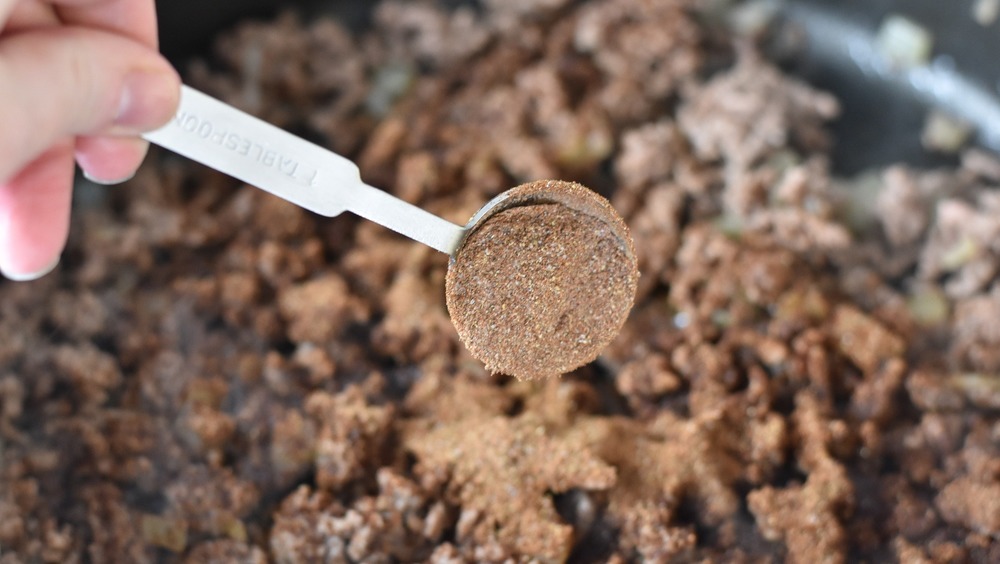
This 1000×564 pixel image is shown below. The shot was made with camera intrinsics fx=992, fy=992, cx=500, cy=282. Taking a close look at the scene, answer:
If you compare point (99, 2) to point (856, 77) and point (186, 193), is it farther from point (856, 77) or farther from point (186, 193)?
point (856, 77)

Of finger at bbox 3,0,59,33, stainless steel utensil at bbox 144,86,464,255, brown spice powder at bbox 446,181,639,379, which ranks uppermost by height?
finger at bbox 3,0,59,33

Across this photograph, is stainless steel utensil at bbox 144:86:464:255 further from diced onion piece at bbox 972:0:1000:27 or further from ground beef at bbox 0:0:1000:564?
diced onion piece at bbox 972:0:1000:27

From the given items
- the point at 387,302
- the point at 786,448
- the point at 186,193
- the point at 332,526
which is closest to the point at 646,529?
the point at 786,448

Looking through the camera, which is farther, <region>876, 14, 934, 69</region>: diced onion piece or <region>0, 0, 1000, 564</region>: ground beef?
<region>876, 14, 934, 69</region>: diced onion piece

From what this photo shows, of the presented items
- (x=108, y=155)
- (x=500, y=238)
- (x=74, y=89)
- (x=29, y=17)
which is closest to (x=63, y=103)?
(x=74, y=89)

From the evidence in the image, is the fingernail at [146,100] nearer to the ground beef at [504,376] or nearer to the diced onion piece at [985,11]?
the ground beef at [504,376]

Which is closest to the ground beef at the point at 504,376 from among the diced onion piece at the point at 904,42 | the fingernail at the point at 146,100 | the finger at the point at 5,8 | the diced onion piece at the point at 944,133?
the diced onion piece at the point at 944,133

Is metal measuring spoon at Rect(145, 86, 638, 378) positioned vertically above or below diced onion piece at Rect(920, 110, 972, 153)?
below

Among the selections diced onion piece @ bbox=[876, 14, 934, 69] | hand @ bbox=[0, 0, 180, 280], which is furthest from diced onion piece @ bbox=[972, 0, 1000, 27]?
hand @ bbox=[0, 0, 180, 280]
